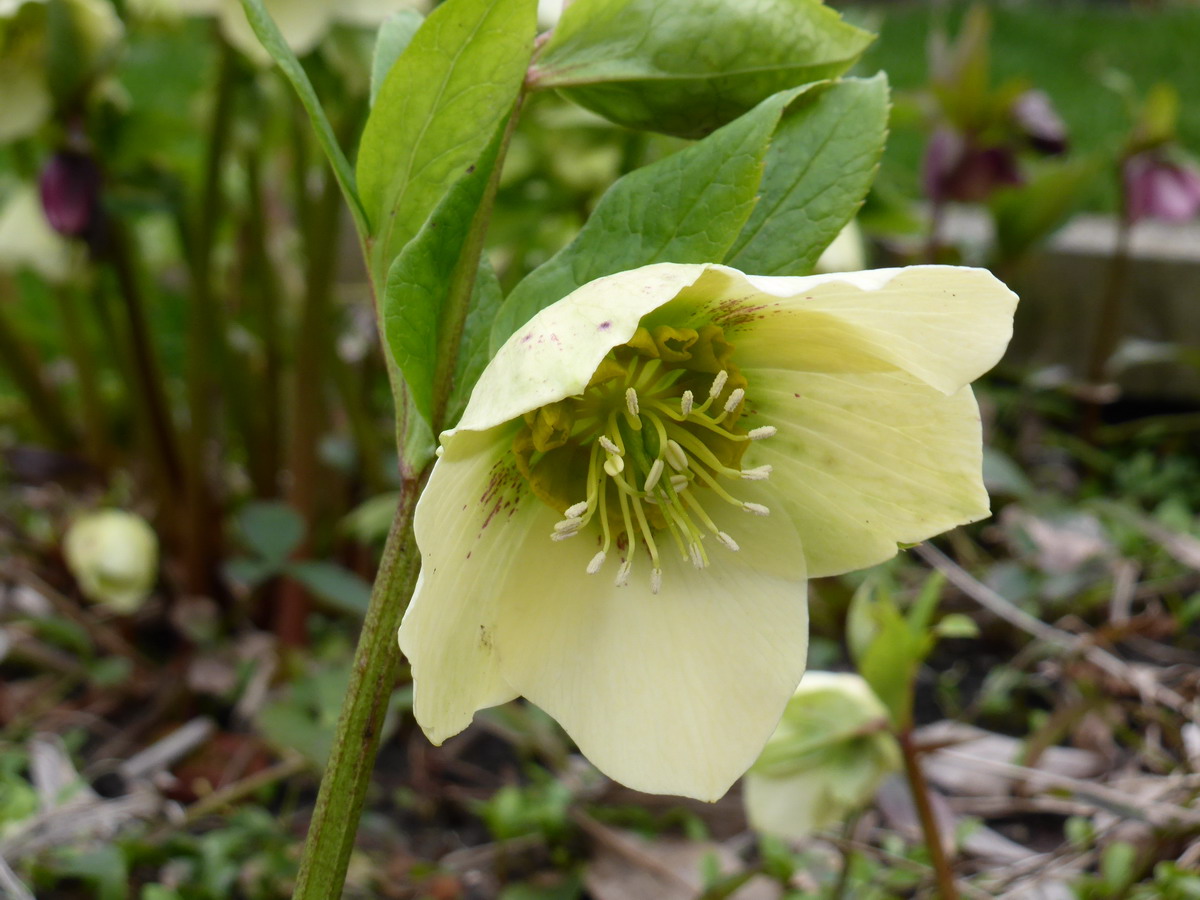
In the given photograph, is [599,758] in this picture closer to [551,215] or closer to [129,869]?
[129,869]

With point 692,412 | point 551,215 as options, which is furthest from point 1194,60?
point 692,412

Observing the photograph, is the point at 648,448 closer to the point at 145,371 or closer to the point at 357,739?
the point at 357,739

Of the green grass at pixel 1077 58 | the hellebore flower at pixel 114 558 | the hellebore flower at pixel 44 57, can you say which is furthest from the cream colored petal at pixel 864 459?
the green grass at pixel 1077 58

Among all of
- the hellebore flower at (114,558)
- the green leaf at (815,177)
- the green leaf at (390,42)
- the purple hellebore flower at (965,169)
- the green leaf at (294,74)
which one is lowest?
the purple hellebore flower at (965,169)

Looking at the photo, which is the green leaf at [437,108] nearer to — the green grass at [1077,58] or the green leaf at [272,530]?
the green leaf at [272,530]

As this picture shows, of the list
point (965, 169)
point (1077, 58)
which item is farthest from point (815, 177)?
point (1077, 58)

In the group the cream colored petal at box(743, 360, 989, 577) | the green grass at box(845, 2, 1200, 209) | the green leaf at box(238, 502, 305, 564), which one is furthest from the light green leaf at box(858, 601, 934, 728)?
the green grass at box(845, 2, 1200, 209)

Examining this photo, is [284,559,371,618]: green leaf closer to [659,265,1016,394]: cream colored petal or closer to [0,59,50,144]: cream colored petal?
[0,59,50,144]: cream colored petal
